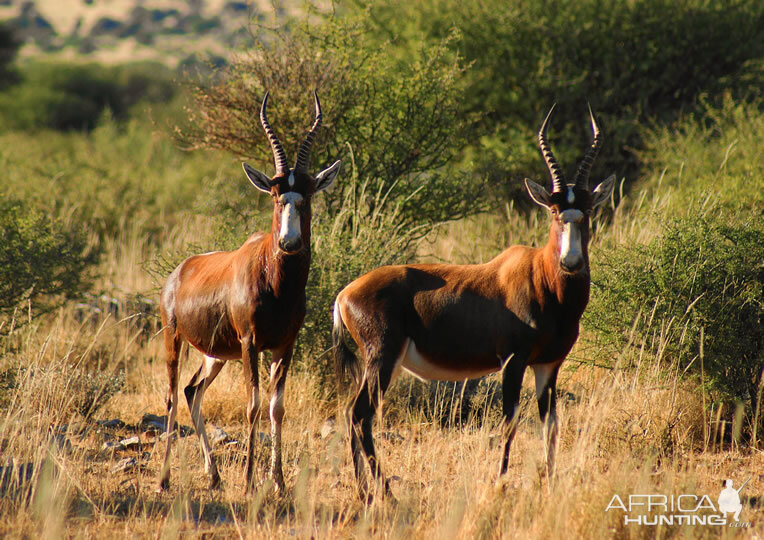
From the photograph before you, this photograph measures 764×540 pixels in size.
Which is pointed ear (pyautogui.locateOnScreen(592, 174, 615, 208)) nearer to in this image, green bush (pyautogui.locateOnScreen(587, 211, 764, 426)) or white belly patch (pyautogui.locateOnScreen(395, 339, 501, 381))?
green bush (pyautogui.locateOnScreen(587, 211, 764, 426))

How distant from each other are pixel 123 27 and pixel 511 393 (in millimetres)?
115249

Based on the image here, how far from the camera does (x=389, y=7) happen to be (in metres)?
15.2

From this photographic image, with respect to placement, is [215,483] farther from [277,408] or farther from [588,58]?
[588,58]

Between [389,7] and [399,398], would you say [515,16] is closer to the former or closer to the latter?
[389,7]

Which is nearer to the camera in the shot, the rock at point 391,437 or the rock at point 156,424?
the rock at point 391,437

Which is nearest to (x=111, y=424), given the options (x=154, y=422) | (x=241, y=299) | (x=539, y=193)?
(x=154, y=422)

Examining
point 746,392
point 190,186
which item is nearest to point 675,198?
point 746,392

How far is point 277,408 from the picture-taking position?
564 centimetres

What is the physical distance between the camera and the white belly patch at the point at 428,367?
5602mm

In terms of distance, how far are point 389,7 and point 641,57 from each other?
4.95m

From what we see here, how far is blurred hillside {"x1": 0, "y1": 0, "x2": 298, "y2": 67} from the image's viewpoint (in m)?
97.4

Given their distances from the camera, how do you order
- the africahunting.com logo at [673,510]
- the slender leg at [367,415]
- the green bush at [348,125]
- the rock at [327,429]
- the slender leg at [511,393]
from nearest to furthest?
1. the africahunting.com logo at [673,510]
2. the slender leg at [511,393]
3. the slender leg at [367,415]
4. the rock at [327,429]
5. the green bush at [348,125]

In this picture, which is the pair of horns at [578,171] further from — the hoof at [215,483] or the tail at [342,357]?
the hoof at [215,483]

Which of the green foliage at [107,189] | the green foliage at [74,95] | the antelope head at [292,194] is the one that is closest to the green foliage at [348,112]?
the green foliage at [107,189]
